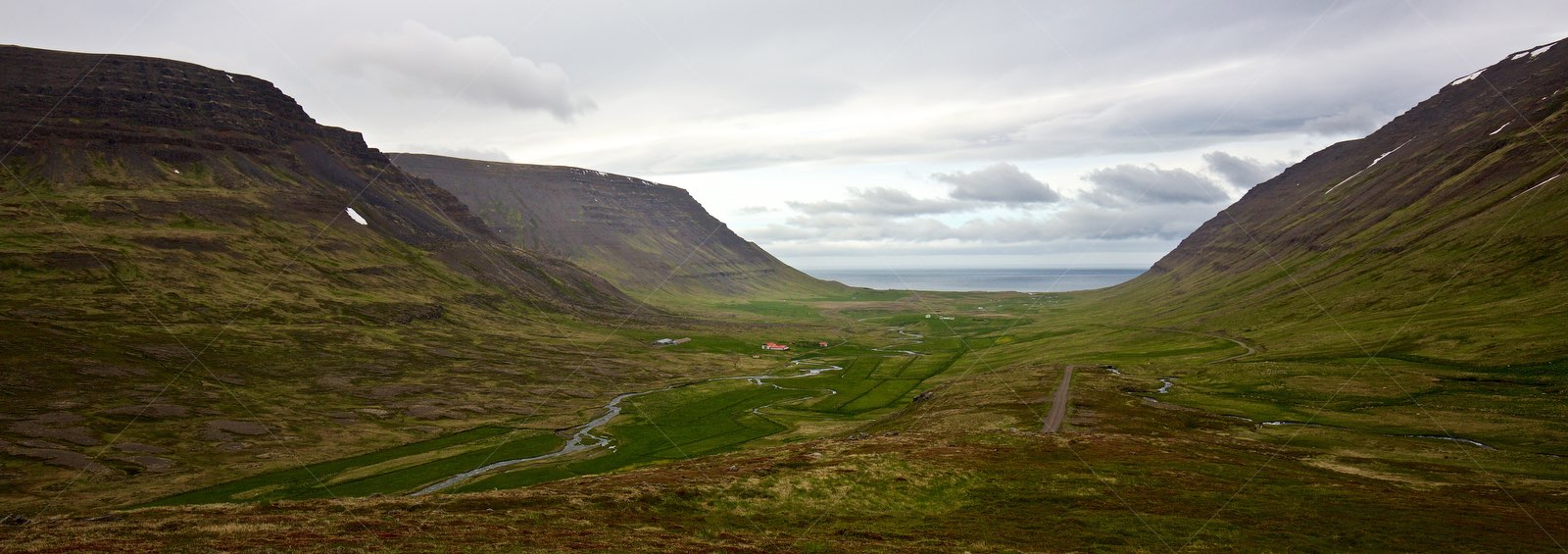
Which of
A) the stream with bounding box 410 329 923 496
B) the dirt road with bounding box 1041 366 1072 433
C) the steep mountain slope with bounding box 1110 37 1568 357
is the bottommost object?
the stream with bounding box 410 329 923 496

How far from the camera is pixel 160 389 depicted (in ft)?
341

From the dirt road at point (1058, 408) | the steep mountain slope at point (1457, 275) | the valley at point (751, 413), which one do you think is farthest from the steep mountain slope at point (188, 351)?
the steep mountain slope at point (1457, 275)

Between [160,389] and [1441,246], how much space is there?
774 feet

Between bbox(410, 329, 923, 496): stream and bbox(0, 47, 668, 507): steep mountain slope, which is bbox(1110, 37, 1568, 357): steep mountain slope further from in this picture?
bbox(0, 47, 668, 507): steep mountain slope

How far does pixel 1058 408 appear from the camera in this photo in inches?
3644

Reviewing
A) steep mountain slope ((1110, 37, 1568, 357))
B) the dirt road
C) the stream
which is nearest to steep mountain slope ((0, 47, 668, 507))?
the stream

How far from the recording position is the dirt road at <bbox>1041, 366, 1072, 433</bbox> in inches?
3173

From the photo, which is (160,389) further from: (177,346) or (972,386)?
(972,386)

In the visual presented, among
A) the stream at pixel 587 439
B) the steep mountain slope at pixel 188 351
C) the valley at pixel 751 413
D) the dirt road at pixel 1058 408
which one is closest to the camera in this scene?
the valley at pixel 751 413

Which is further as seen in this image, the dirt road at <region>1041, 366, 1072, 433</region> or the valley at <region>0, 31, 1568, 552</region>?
the dirt road at <region>1041, 366, 1072, 433</region>

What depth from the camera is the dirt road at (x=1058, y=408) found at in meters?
80.6

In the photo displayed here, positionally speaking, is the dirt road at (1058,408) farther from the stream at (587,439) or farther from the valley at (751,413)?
the stream at (587,439)

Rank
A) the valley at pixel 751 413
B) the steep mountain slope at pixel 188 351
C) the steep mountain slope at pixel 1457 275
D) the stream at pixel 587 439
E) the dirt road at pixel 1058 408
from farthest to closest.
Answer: the steep mountain slope at pixel 1457 275
the steep mountain slope at pixel 188 351
the dirt road at pixel 1058 408
the stream at pixel 587 439
the valley at pixel 751 413

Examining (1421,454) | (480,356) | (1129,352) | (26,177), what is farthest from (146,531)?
(26,177)
